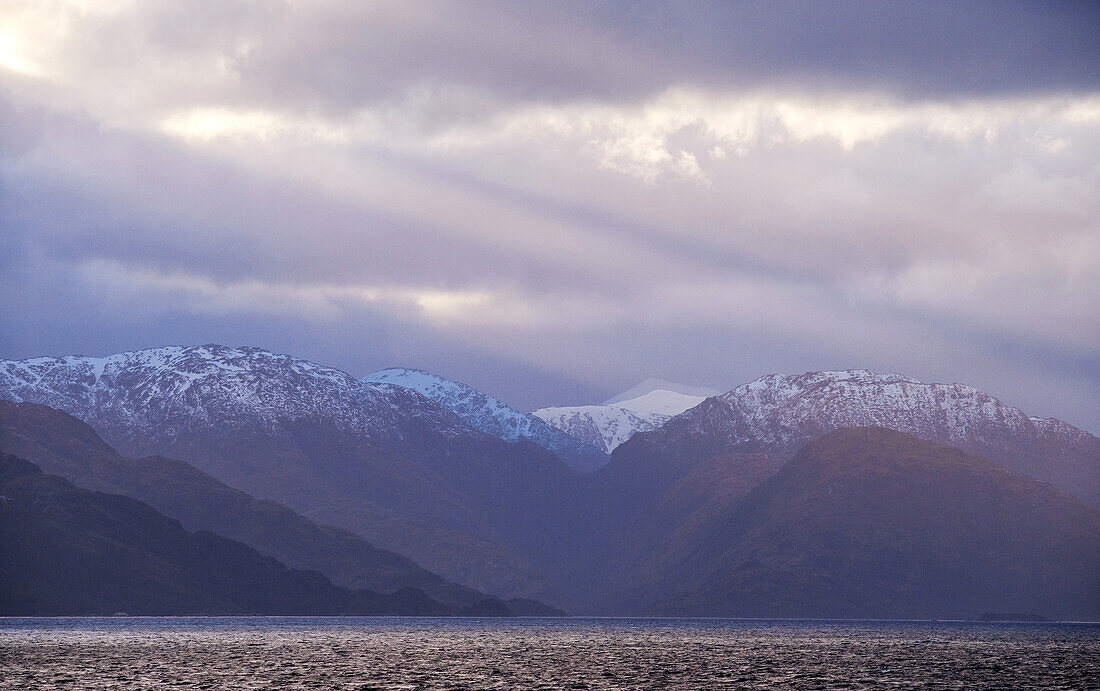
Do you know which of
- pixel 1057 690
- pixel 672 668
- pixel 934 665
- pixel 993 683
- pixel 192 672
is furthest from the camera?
pixel 934 665

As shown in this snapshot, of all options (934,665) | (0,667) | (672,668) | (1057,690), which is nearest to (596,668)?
(672,668)

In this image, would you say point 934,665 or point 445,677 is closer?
point 445,677

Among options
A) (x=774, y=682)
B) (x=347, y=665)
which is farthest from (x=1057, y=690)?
(x=347, y=665)

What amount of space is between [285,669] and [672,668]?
5173cm

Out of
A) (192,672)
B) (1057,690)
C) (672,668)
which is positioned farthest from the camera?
(672,668)

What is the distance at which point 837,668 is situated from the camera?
184 meters

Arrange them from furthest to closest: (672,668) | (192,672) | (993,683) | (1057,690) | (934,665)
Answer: (934,665) → (672,668) → (192,672) → (993,683) → (1057,690)

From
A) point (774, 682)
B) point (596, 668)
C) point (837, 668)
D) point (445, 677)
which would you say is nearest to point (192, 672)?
point (445, 677)

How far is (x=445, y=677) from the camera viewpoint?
522 ft

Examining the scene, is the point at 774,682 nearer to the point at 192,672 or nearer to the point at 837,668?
the point at 837,668

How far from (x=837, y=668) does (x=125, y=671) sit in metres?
93.9

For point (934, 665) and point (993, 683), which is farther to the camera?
point (934, 665)

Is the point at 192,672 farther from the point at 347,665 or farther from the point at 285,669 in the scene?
the point at 347,665

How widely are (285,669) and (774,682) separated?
63.7m
